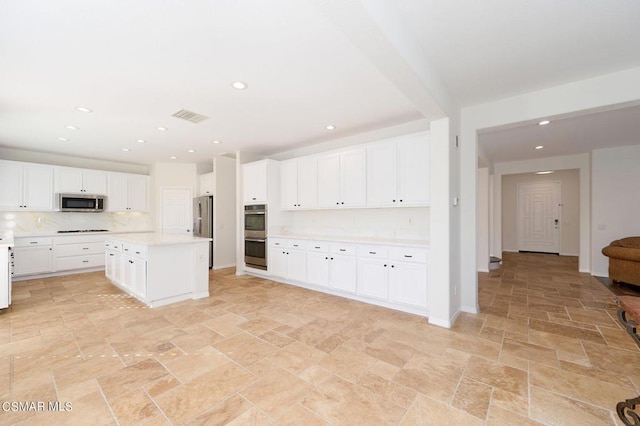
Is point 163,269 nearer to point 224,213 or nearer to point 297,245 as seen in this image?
point 297,245

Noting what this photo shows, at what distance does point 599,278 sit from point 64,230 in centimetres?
1141

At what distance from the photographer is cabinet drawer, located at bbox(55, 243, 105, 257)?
18.6 feet

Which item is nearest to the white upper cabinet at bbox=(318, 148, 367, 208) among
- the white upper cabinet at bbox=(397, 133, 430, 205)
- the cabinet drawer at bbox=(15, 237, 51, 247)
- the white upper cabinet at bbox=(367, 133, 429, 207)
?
the white upper cabinet at bbox=(367, 133, 429, 207)

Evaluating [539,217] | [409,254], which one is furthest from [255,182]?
[539,217]

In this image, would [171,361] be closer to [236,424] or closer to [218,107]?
[236,424]

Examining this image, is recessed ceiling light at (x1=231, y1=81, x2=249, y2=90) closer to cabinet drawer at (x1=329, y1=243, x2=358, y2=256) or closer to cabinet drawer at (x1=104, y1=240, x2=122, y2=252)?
cabinet drawer at (x1=329, y1=243, x2=358, y2=256)

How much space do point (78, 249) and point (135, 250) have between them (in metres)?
3.14

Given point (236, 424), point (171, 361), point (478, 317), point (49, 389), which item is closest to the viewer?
point (236, 424)

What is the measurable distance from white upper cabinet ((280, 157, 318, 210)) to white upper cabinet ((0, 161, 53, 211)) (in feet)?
16.4

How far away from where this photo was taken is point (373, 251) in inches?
151

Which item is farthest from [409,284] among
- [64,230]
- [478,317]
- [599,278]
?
[64,230]

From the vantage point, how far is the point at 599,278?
5.39 meters

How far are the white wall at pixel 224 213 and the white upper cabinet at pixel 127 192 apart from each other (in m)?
2.17

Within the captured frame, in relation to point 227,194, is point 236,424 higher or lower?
lower
